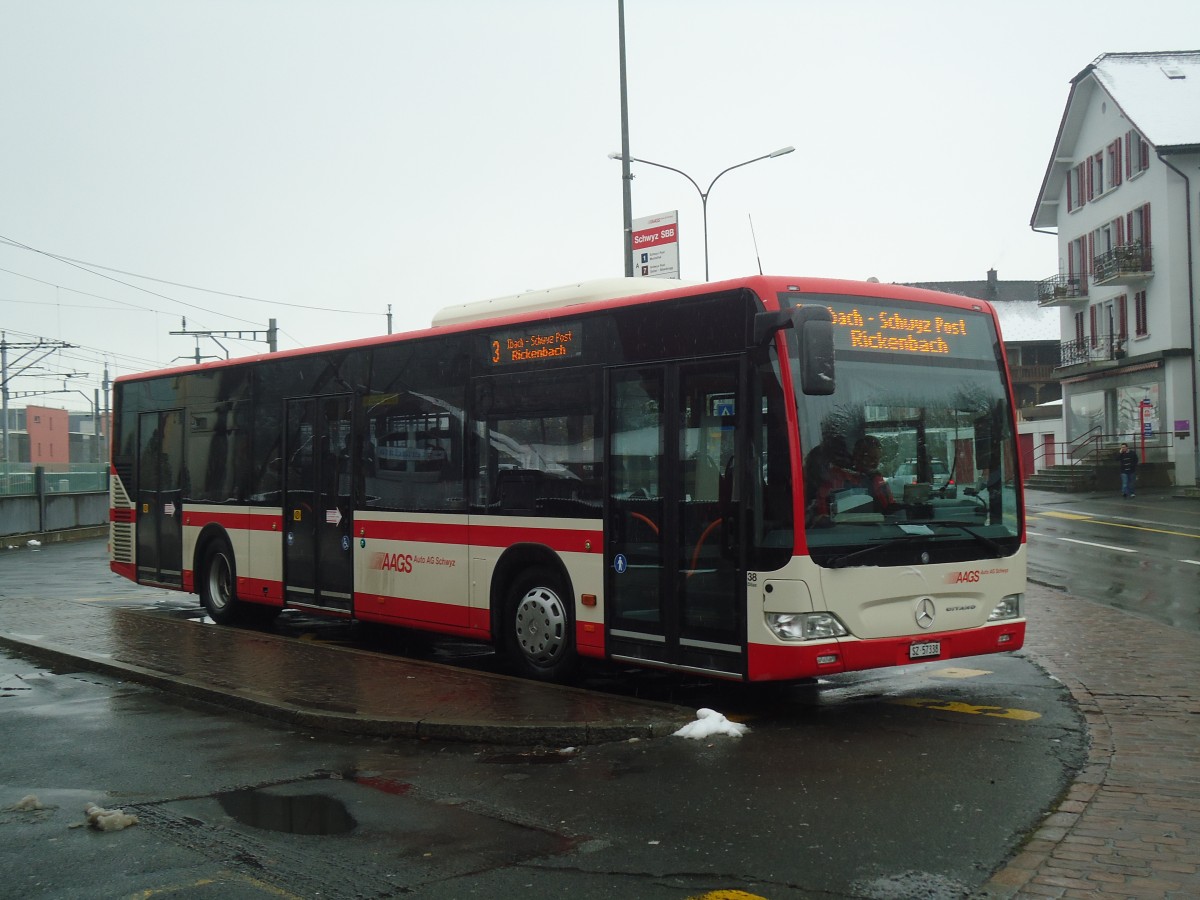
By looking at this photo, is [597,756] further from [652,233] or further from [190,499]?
[652,233]

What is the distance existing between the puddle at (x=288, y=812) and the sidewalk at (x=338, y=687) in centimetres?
161

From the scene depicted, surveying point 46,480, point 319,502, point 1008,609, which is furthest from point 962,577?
point 46,480

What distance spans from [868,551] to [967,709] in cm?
153

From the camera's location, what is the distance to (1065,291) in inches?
2103

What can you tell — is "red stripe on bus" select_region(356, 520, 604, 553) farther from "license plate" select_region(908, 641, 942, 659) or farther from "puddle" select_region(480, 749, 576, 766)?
"license plate" select_region(908, 641, 942, 659)

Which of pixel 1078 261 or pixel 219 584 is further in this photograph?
pixel 1078 261

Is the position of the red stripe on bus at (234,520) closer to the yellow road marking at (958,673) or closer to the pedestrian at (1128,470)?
the yellow road marking at (958,673)

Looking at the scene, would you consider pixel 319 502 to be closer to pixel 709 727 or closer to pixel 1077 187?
pixel 709 727

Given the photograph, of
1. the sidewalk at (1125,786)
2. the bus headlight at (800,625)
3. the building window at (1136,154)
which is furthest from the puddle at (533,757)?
the building window at (1136,154)

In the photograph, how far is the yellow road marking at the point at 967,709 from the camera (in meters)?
8.58

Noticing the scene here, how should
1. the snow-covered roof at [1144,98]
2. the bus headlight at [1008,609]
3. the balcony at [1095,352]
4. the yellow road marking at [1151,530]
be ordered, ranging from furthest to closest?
the balcony at [1095,352] → the snow-covered roof at [1144,98] → the yellow road marking at [1151,530] → the bus headlight at [1008,609]

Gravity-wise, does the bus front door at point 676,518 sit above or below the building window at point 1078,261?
below

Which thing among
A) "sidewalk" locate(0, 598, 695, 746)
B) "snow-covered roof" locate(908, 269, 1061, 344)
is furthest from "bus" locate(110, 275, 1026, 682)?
"snow-covered roof" locate(908, 269, 1061, 344)

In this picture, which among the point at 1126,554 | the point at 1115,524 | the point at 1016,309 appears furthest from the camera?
the point at 1016,309
